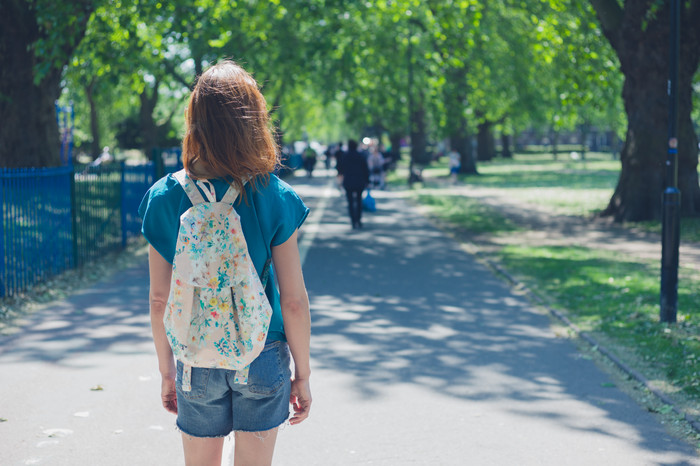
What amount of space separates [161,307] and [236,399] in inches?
14.4

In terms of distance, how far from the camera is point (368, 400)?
18.9 feet

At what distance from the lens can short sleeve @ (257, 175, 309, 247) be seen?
2.54 m

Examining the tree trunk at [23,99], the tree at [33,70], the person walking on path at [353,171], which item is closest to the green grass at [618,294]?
the person walking on path at [353,171]

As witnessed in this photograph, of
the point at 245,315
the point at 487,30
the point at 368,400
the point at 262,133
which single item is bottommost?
the point at 368,400

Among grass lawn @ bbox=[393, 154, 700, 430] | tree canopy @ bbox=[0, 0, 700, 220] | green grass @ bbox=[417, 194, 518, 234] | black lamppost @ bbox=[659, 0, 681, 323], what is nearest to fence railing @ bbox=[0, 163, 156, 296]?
tree canopy @ bbox=[0, 0, 700, 220]

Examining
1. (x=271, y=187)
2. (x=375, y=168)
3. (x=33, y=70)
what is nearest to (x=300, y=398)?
(x=271, y=187)

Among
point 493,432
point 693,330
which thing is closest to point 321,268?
point 693,330

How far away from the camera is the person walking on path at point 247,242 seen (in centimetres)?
250

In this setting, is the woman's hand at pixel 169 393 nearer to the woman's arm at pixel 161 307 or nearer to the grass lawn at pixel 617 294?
the woman's arm at pixel 161 307

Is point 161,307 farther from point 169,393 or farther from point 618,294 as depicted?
point 618,294

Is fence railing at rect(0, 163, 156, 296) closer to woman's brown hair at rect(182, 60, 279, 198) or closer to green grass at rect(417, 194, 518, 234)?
green grass at rect(417, 194, 518, 234)

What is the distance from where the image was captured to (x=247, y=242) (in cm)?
256

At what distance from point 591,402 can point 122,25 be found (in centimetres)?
1146

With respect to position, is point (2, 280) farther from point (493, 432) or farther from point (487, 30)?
point (487, 30)
